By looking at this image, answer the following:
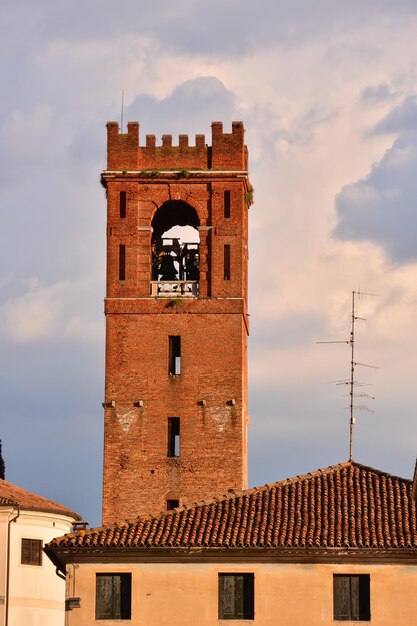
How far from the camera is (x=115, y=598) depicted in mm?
50156

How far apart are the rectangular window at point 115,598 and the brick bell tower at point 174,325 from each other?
1327cm

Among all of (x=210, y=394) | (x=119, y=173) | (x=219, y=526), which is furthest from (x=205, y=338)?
(x=219, y=526)

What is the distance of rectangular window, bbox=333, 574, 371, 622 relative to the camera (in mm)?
49500

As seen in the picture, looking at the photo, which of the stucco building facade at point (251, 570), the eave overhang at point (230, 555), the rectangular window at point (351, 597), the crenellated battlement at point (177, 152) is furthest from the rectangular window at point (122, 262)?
the rectangular window at point (351, 597)

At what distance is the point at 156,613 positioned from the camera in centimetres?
4984

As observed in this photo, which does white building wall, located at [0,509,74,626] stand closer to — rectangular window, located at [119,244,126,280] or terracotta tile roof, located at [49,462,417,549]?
rectangular window, located at [119,244,126,280]

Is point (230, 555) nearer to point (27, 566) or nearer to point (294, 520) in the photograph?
point (294, 520)

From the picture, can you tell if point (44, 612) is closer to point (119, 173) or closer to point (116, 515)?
point (116, 515)

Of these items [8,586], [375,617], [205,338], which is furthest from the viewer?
[205,338]

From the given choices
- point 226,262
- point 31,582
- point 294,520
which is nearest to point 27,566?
point 31,582

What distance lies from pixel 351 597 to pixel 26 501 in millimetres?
16815

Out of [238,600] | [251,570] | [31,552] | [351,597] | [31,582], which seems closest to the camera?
[351,597]

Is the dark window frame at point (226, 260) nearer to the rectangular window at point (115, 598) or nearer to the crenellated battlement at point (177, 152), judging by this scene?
the crenellated battlement at point (177, 152)

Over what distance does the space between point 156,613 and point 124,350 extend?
17.1m
